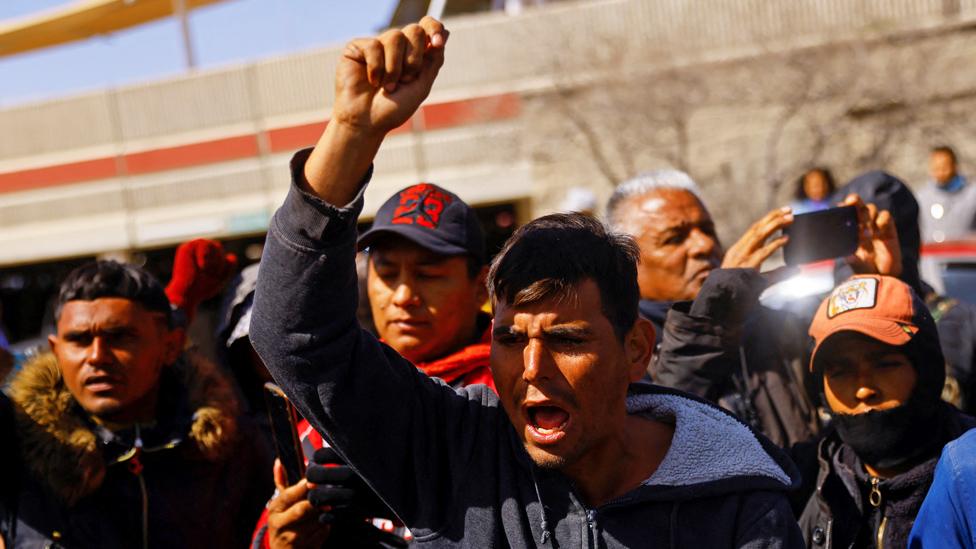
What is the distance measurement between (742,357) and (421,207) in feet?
4.57

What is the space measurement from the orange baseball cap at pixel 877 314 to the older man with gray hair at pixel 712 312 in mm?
229

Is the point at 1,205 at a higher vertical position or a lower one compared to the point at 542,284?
lower

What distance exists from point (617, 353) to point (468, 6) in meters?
19.9

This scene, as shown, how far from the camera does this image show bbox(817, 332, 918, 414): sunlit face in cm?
346

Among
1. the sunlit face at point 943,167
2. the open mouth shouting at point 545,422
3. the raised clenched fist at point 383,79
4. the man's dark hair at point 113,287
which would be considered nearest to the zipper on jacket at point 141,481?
the man's dark hair at point 113,287

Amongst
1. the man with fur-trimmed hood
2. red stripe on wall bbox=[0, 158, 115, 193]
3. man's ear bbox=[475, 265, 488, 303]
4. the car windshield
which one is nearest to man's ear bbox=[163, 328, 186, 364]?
the man with fur-trimmed hood

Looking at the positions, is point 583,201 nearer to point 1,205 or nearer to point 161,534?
point 161,534

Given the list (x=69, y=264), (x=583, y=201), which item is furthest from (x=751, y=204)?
(x=69, y=264)

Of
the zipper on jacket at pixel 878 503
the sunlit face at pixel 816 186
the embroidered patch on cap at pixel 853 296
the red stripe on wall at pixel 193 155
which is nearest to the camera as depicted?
the zipper on jacket at pixel 878 503

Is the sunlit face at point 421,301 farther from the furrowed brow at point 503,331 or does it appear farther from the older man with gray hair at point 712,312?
the furrowed brow at point 503,331

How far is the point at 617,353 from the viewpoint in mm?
2531

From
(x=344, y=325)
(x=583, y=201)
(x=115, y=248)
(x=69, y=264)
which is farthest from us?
(x=69, y=264)

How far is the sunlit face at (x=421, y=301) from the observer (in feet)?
11.4

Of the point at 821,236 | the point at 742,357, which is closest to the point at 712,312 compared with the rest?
the point at 821,236
